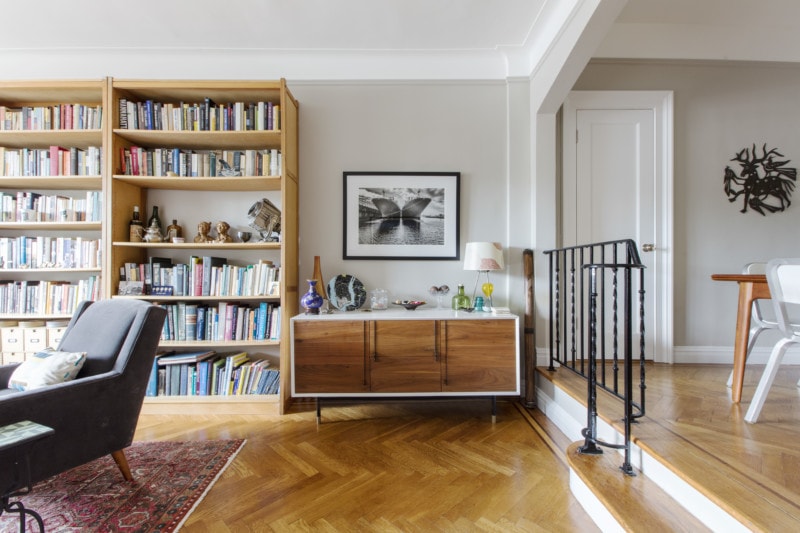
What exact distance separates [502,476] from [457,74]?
9.20 feet

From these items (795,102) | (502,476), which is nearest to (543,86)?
(795,102)

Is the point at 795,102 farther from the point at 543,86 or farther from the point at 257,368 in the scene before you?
the point at 257,368

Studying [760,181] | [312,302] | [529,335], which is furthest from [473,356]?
[760,181]

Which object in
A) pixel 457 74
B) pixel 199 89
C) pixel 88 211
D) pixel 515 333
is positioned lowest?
pixel 515 333

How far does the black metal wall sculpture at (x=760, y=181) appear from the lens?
3.13 metres

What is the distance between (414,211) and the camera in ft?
9.98

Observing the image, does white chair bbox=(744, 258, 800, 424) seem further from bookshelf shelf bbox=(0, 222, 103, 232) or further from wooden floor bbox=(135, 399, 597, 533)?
bookshelf shelf bbox=(0, 222, 103, 232)

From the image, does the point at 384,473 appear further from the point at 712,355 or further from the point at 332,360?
the point at 712,355

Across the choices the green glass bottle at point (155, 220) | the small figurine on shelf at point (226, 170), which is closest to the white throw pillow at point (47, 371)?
the green glass bottle at point (155, 220)

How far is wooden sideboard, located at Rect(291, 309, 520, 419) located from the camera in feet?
8.31

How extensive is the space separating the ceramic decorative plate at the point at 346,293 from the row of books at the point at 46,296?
1.66 meters

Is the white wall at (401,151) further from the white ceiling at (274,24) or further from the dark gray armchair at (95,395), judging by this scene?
the dark gray armchair at (95,395)

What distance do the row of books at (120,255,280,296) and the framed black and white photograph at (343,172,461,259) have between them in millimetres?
649

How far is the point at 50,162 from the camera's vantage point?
108 inches
